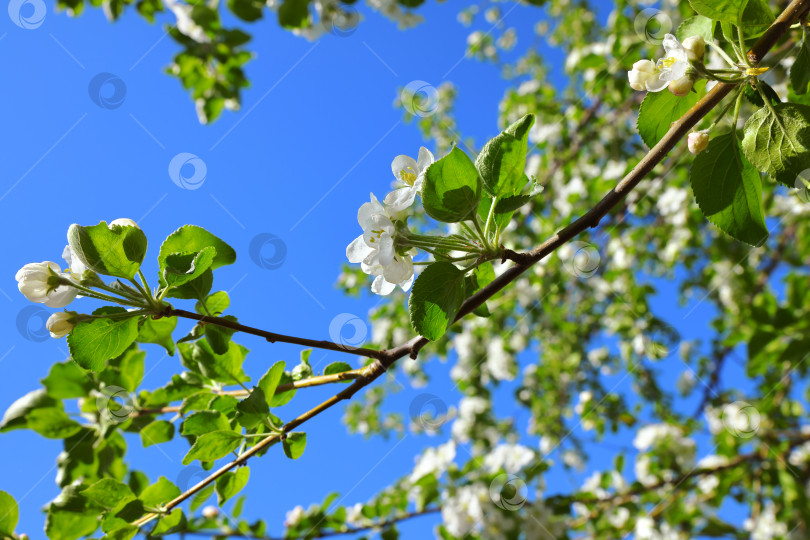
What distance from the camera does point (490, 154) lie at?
31.5 inches

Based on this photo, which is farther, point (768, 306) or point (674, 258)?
point (674, 258)

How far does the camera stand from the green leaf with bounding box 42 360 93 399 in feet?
4.90

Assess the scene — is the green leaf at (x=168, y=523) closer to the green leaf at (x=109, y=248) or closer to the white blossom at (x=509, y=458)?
the green leaf at (x=109, y=248)

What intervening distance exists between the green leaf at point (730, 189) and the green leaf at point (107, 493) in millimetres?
1233

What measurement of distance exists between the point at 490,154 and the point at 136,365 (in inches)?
45.2

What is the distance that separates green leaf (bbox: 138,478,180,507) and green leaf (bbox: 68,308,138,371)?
1.38 ft

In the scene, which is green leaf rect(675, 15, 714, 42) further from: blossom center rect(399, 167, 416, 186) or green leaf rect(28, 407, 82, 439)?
green leaf rect(28, 407, 82, 439)

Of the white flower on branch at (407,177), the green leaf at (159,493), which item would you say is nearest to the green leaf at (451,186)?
the white flower on branch at (407,177)

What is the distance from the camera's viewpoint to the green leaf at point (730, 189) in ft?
2.88

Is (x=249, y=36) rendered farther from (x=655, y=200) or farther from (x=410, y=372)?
(x=410, y=372)

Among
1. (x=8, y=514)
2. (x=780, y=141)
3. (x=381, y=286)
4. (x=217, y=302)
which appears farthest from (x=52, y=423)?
(x=780, y=141)

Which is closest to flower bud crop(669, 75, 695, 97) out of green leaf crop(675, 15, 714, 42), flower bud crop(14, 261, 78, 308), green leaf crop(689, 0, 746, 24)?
green leaf crop(689, 0, 746, 24)

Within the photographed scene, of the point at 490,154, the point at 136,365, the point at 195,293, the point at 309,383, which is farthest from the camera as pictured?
the point at 136,365

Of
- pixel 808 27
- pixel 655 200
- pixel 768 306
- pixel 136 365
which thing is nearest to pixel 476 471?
pixel 768 306
